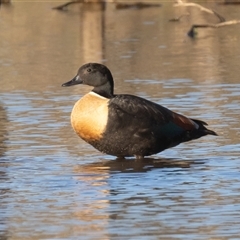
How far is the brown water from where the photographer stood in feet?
23.5

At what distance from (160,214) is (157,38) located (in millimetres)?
15834

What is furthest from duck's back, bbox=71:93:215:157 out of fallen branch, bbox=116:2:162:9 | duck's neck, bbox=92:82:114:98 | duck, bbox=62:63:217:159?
fallen branch, bbox=116:2:162:9

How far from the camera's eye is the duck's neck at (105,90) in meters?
10.1

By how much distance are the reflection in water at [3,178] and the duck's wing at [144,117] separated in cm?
108

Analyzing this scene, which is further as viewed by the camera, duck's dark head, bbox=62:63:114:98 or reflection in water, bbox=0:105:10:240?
duck's dark head, bbox=62:63:114:98

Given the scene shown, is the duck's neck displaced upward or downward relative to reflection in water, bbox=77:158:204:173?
upward

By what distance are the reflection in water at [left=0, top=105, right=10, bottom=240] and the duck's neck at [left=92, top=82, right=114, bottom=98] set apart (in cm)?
108

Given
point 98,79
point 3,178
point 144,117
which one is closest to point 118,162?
point 144,117

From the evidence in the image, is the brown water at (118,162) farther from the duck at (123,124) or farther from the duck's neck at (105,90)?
the duck's neck at (105,90)

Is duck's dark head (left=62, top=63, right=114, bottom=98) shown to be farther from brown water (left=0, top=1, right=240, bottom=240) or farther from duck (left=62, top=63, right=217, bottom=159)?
brown water (left=0, top=1, right=240, bottom=240)

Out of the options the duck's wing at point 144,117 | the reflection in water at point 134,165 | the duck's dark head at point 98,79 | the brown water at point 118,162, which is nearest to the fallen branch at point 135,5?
the brown water at point 118,162

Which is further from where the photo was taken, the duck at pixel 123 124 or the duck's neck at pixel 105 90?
the duck's neck at pixel 105 90

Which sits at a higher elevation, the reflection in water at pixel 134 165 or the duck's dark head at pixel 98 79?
the duck's dark head at pixel 98 79

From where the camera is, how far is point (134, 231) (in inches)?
269
